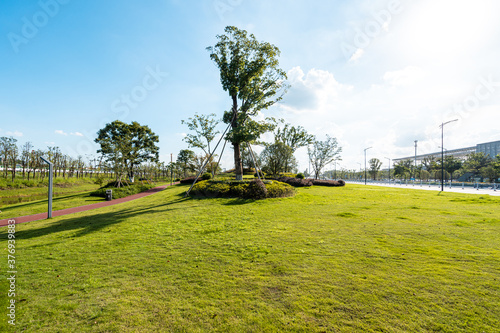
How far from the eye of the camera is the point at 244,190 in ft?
44.7

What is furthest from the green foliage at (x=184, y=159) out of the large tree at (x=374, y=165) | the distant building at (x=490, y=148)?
the distant building at (x=490, y=148)

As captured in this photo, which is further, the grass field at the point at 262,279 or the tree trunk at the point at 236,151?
the tree trunk at the point at 236,151

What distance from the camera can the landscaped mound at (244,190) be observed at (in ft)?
43.6

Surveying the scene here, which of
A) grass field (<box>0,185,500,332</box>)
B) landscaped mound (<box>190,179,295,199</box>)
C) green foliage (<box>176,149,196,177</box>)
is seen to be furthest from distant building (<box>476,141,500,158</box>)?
grass field (<box>0,185,500,332</box>)

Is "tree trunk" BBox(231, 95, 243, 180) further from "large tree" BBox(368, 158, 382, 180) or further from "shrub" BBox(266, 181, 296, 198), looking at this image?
"large tree" BBox(368, 158, 382, 180)

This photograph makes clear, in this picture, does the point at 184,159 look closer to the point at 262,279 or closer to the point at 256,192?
the point at 256,192

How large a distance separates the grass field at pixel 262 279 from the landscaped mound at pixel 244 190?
600 centimetres

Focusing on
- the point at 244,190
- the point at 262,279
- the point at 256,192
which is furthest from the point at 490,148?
the point at 262,279

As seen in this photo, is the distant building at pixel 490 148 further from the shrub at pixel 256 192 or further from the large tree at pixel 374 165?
the shrub at pixel 256 192

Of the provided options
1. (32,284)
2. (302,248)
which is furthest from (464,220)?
(32,284)

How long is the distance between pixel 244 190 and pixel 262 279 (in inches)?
388

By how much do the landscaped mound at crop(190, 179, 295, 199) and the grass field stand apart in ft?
19.7

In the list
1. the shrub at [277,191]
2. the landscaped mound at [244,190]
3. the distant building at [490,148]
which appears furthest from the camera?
the distant building at [490,148]

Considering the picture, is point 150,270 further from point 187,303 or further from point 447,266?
point 447,266
